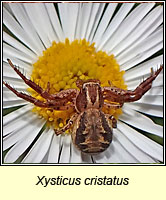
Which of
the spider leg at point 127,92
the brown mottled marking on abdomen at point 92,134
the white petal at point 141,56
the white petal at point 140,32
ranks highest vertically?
the white petal at point 140,32

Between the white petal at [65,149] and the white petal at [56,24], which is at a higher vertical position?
the white petal at [56,24]

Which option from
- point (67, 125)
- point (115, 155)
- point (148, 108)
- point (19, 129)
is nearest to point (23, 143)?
point (19, 129)

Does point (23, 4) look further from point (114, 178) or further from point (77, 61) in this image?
point (114, 178)

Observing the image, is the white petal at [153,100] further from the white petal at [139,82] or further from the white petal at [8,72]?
the white petal at [8,72]

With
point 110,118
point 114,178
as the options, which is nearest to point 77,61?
point 110,118

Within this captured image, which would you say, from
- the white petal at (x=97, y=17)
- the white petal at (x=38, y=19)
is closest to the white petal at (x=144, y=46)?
the white petal at (x=97, y=17)

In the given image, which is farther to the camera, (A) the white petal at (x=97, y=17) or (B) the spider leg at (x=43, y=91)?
(A) the white petal at (x=97, y=17)

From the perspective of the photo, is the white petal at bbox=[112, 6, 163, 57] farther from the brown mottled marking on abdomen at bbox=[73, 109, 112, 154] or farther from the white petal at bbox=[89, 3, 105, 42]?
the brown mottled marking on abdomen at bbox=[73, 109, 112, 154]
